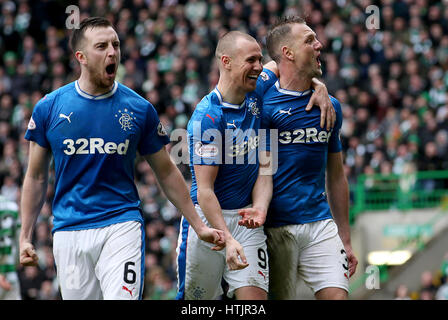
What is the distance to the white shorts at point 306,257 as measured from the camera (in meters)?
6.90

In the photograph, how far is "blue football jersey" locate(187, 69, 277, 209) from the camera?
6.58 meters

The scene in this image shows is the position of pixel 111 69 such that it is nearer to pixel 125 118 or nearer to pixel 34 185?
pixel 125 118

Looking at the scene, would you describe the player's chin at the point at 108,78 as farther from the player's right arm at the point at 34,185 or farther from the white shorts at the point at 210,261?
the white shorts at the point at 210,261

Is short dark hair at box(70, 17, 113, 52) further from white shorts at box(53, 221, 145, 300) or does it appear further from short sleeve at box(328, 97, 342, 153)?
short sleeve at box(328, 97, 342, 153)

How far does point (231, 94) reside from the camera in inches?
267

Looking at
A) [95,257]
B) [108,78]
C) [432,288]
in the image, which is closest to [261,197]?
[95,257]

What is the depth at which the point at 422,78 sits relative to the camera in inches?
754

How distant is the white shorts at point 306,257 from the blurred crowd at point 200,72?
8.91 meters

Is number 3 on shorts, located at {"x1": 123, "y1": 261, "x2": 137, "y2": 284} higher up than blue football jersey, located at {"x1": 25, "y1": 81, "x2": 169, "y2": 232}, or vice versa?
blue football jersey, located at {"x1": 25, "y1": 81, "x2": 169, "y2": 232}

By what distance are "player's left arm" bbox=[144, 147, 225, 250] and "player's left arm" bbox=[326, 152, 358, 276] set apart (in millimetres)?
1485

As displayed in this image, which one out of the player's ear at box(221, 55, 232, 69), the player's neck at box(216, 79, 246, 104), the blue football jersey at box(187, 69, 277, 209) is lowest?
the blue football jersey at box(187, 69, 277, 209)

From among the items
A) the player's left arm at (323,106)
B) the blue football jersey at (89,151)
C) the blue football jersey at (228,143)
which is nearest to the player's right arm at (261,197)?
the blue football jersey at (228,143)

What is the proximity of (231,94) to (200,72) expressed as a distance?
14.4m

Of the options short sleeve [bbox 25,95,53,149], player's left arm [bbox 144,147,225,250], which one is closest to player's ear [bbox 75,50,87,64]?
short sleeve [bbox 25,95,53,149]
